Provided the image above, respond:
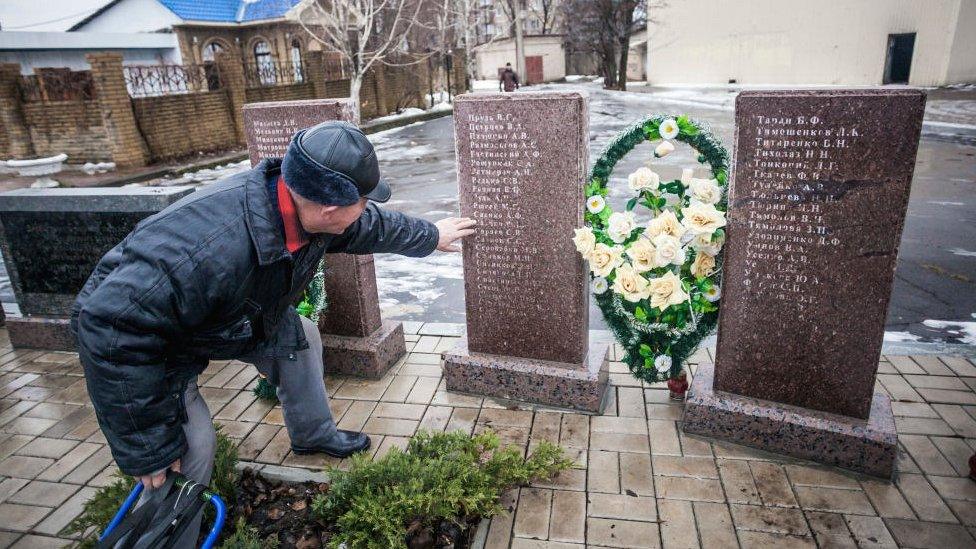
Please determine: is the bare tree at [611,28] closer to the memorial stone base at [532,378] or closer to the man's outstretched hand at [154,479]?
the memorial stone base at [532,378]

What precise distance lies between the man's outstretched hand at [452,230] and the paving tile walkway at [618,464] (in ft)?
3.39

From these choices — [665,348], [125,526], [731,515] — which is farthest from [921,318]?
[125,526]

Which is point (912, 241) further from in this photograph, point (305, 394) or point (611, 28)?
point (611, 28)

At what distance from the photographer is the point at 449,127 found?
818 inches

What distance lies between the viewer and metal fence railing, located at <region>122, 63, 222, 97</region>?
14.1m

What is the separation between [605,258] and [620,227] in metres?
0.19

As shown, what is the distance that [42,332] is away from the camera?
4742 millimetres

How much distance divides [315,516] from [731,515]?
1.91 m

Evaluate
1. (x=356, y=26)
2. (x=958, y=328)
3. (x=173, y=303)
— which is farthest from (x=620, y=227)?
(x=356, y=26)

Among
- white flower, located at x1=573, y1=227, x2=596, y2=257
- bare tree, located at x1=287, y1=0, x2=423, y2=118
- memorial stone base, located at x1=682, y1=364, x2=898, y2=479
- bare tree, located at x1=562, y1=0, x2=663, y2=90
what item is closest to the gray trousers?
white flower, located at x1=573, y1=227, x2=596, y2=257

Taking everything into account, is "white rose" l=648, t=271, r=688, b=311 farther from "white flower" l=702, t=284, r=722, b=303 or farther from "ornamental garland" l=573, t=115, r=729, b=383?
"white flower" l=702, t=284, r=722, b=303

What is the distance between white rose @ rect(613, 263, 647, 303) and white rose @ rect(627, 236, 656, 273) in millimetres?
42

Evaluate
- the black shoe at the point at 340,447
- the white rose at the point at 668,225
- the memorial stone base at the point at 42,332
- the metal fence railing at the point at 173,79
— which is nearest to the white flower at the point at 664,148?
the white rose at the point at 668,225

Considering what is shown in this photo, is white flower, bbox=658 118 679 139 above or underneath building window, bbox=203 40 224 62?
underneath
